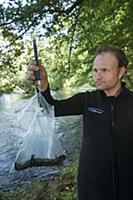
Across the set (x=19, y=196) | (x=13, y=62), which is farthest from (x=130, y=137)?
(x=13, y=62)

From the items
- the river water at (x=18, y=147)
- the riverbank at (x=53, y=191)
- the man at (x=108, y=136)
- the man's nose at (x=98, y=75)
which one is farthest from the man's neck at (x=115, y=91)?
the riverbank at (x=53, y=191)

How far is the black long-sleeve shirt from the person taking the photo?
2424mm

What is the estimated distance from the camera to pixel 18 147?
12.0 meters

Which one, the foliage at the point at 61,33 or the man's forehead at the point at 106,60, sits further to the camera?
the foliage at the point at 61,33

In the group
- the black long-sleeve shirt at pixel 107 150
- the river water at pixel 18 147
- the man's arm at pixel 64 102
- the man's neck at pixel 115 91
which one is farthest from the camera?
the river water at pixel 18 147

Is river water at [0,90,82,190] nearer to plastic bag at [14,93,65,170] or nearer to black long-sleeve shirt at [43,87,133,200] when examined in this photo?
plastic bag at [14,93,65,170]

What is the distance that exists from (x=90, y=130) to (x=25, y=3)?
492cm

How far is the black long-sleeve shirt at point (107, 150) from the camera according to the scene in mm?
2424

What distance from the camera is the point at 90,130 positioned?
8.29 ft

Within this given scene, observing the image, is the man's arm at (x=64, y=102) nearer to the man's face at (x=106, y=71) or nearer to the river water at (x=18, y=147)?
the man's face at (x=106, y=71)

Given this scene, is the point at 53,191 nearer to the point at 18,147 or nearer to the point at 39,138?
the point at 39,138

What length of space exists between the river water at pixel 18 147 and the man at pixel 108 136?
152 centimetres

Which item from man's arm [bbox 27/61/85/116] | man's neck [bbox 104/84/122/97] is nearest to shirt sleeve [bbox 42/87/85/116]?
man's arm [bbox 27/61/85/116]

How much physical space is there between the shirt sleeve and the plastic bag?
0.05 metres
